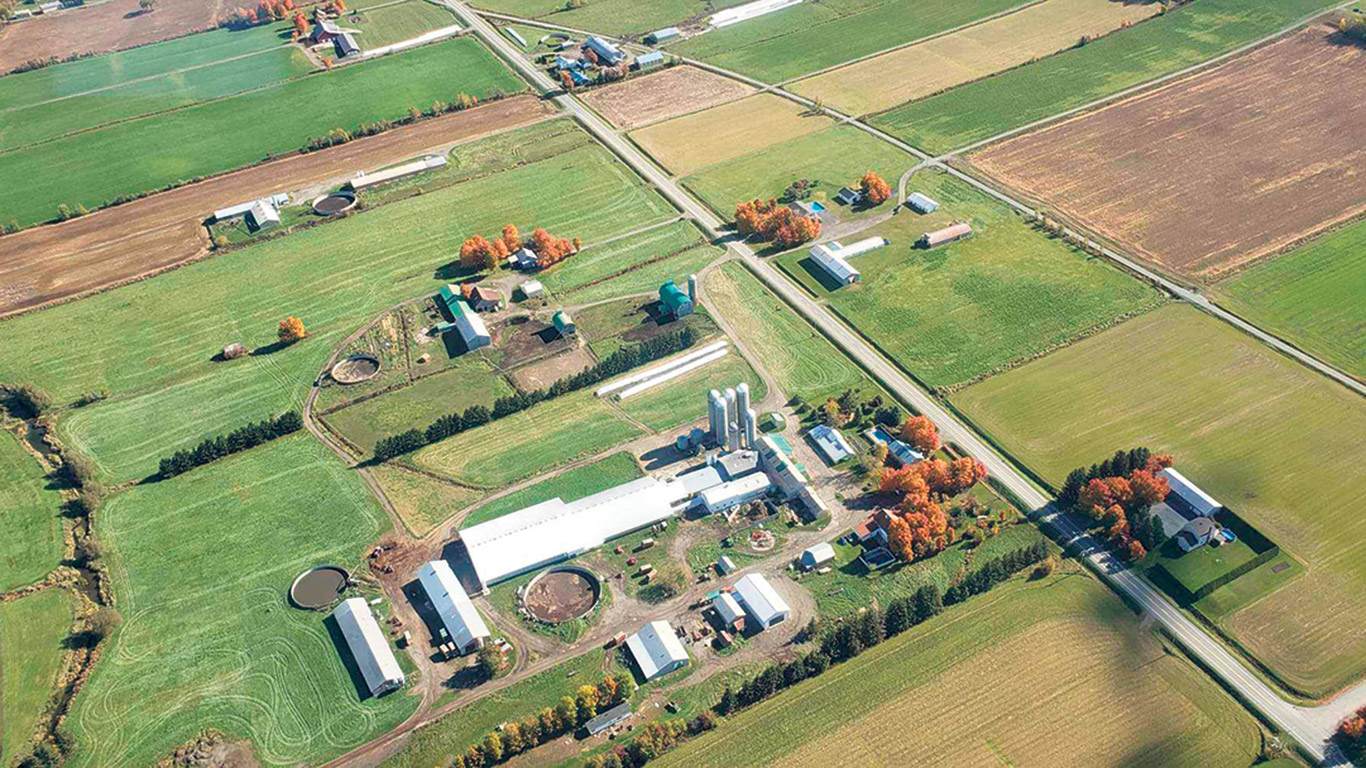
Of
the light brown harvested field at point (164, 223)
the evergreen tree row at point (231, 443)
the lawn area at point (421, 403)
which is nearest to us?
the evergreen tree row at point (231, 443)

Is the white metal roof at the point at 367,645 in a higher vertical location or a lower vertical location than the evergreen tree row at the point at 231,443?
lower

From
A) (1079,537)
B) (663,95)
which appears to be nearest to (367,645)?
(1079,537)

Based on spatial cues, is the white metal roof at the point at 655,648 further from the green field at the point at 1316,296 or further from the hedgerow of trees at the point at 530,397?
the green field at the point at 1316,296

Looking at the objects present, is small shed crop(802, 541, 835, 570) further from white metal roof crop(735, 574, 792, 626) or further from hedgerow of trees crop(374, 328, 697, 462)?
hedgerow of trees crop(374, 328, 697, 462)

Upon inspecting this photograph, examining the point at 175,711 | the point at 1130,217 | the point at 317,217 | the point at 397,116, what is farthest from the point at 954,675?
the point at 397,116

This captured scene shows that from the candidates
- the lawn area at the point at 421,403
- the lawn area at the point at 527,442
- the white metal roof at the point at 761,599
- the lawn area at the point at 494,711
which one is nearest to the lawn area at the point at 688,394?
the lawn area at the point at 527,442

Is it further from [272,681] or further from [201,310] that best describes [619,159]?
[272,681]

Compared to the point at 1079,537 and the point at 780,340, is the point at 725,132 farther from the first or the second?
the point at 1079,537
